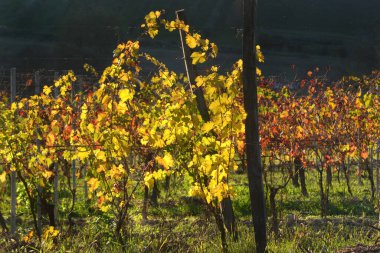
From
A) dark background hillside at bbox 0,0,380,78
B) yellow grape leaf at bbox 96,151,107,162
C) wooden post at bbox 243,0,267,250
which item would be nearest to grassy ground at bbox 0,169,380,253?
wooden post at bbox 243,0,267,250

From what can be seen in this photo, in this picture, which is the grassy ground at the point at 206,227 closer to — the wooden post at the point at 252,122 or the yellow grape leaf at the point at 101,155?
the wooden post at the point at 252,122

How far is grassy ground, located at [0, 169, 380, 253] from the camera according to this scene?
5.04 meters

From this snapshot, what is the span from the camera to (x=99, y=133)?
4.73 m

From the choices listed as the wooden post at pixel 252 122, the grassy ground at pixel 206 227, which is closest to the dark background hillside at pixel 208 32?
the grassy ground at pixel 206 227

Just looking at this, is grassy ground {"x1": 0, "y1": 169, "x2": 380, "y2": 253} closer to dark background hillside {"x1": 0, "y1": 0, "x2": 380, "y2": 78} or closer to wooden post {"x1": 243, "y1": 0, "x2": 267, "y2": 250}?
wooden post {"x1": 243, "y1": 0, "x2": 267, "y2": 250}

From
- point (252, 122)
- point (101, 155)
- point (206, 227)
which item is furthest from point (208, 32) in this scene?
point (252, 122)

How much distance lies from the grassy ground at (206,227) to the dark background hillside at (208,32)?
30.1m

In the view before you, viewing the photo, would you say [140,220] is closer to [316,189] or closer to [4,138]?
[4,138]

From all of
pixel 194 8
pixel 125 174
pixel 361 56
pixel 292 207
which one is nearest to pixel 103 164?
pixel 125 174

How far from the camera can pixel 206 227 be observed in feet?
20.6

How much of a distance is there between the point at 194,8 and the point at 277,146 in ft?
221

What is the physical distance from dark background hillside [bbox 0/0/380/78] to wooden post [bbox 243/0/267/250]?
1377 inches

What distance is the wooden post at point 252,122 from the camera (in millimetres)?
4156

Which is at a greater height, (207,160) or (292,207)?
(207,160)
